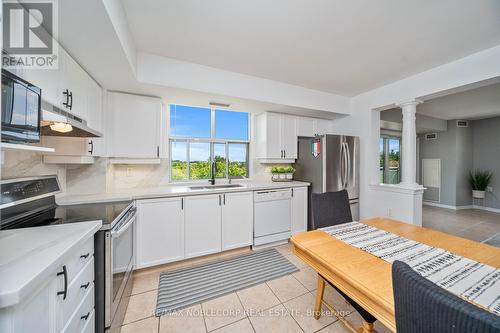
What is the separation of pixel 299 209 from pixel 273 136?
1.34 meters

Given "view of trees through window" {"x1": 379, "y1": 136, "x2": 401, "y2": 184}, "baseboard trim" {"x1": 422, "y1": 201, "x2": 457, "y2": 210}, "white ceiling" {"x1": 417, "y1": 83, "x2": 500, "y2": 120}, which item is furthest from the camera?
"baseboard trim" {"x1": 422, "y1": 201, "x2": 457, "y2": 210}

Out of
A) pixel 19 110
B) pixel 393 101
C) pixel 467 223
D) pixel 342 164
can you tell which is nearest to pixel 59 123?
pixel 19 110

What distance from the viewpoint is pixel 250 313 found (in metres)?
1.69

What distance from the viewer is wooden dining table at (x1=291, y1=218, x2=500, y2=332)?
820 mm

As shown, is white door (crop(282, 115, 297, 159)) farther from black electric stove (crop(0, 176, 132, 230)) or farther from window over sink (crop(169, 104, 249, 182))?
black electric stove (crop(0, 176, 132, 230))

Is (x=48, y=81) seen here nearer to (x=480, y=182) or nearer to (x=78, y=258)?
(x=78, y=258)

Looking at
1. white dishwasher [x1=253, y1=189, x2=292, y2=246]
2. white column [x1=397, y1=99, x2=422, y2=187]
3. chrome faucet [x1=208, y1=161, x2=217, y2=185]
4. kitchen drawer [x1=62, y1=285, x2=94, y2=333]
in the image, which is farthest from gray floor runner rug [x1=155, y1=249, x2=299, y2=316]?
white column [x1=397, y1=99, x2=422, y2=187]

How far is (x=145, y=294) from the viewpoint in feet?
6.30

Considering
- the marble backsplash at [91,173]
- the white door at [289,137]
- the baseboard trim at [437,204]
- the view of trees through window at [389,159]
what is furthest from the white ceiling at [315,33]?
the baseboard trim at [437,204]

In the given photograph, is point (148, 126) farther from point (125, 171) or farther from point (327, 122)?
point (327, 122)

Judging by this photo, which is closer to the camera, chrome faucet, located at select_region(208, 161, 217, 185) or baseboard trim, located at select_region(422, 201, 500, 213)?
chrome faucet, located at select_region(208, 161, 217, 185)

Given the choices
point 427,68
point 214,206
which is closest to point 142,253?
point 214,206

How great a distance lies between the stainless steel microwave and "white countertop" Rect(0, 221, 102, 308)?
0.51 meters

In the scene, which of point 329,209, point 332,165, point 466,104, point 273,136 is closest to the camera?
point 329,209
